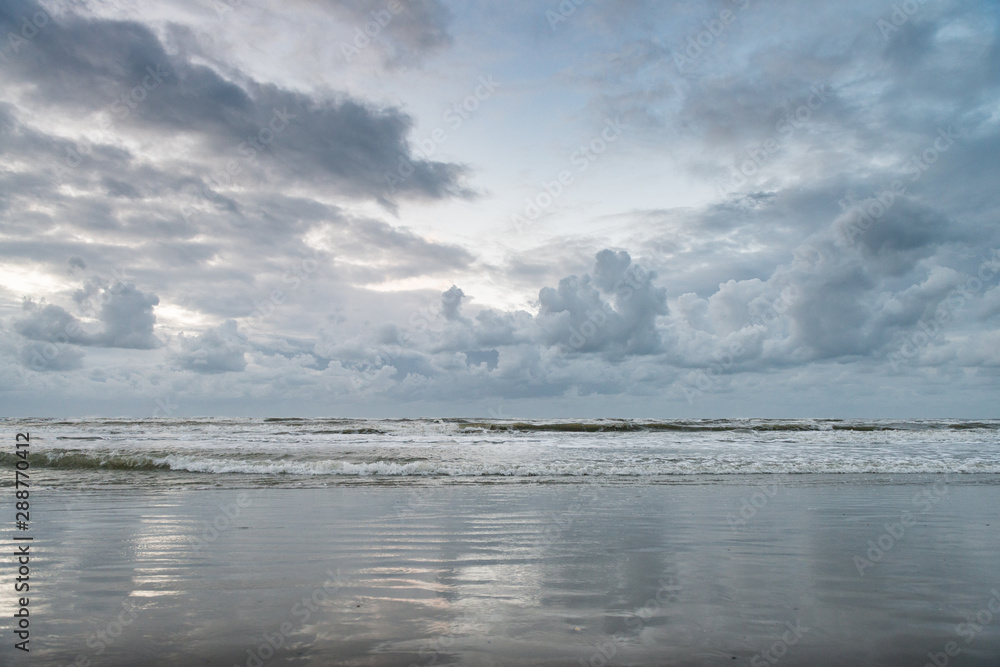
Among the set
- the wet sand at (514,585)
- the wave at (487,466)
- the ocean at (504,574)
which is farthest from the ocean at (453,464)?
the wet sand at (514,585)

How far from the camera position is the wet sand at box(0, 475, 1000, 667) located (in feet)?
14.0

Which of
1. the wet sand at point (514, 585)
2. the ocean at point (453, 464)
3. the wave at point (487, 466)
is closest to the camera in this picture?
the wet sand at point (514, 585)

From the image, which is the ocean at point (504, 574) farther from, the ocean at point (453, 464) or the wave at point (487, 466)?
the wave at point (487, 466)

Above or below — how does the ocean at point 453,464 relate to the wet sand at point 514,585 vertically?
below

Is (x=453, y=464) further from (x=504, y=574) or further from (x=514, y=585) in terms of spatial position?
(x=514, y=585)

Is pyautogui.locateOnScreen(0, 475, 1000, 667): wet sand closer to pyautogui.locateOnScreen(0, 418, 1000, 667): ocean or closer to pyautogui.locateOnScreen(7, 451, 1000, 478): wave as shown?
pyautogui.locateOnScreen(0, 418, 1000, 667): ocean

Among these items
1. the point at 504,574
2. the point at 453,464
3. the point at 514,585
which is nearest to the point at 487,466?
the point at 453,464

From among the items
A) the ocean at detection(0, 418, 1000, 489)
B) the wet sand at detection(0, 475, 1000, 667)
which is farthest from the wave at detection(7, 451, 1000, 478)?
the wet sand at detection(0, 475, 1000, 667)

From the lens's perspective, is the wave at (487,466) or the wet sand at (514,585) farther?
the wave at (487,466)

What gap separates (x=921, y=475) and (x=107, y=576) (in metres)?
22.7

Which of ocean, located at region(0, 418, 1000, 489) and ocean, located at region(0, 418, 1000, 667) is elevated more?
ocean, located at region(0, 418, 1000, 667)

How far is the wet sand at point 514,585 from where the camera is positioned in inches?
168

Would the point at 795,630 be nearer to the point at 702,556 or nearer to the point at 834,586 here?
the point at 834,586

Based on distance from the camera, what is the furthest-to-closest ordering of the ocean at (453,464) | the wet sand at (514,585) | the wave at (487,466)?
the wave at (487,466)
the ocean at (453,464)
the wet sand at (514,585)
